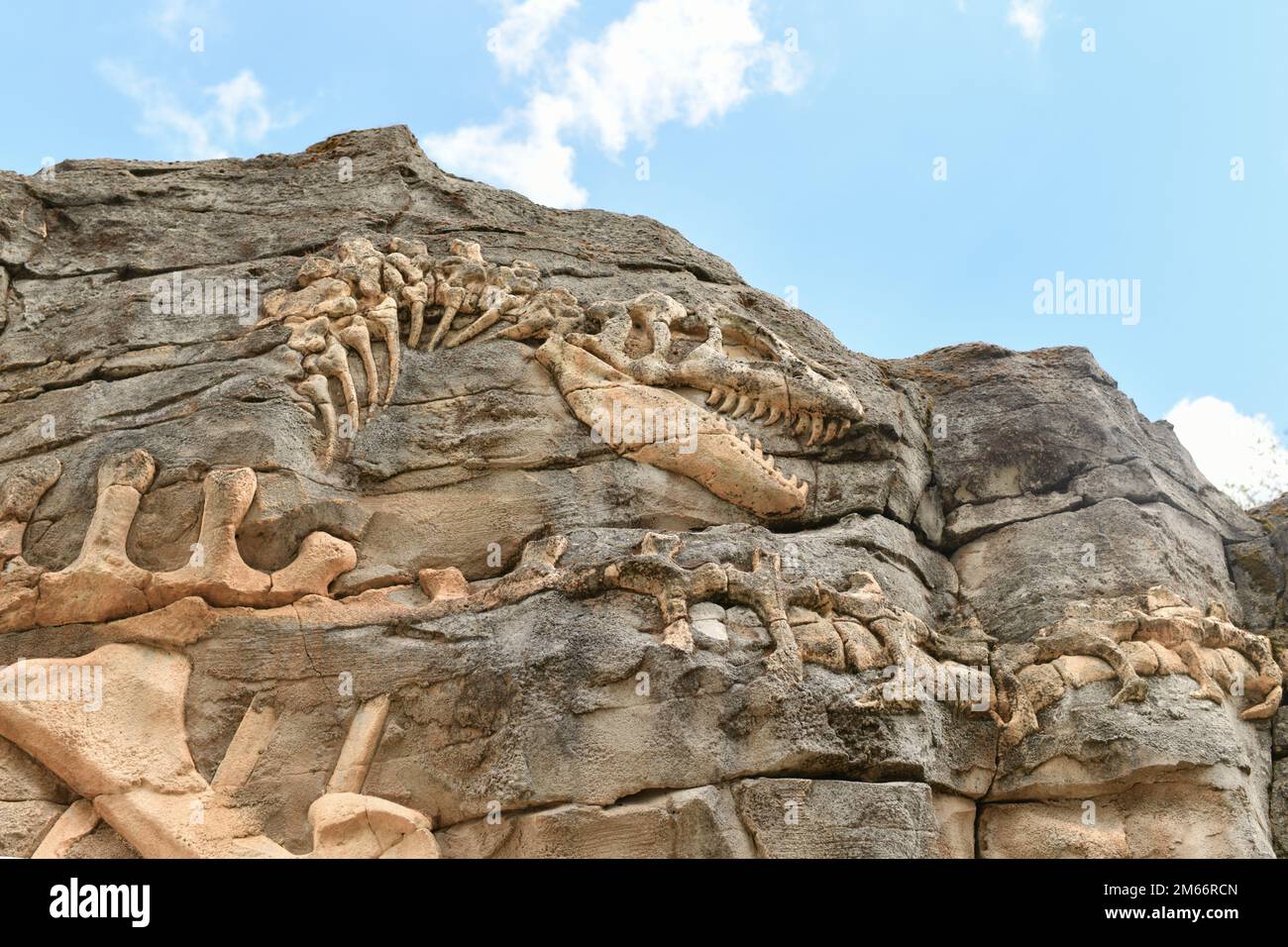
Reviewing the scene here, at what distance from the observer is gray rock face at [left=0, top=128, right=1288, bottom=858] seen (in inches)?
296

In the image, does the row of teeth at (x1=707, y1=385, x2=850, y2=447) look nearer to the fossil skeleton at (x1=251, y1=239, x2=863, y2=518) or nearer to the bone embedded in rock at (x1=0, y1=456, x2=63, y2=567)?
the fossil skeleton at (x1=251, y1=239, x2=863, y2=518)

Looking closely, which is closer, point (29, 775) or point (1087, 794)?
point (29, 775)

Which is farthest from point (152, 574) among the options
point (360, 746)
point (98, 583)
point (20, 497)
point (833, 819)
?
point (833, 819)

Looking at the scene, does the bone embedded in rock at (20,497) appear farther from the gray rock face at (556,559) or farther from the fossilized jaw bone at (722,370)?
the fossilized jaw bone at (722,370)

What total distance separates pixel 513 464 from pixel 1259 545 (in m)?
5.57

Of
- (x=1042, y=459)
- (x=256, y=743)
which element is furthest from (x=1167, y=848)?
(x=256, y=743)

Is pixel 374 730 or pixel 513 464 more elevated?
pixel 513 464

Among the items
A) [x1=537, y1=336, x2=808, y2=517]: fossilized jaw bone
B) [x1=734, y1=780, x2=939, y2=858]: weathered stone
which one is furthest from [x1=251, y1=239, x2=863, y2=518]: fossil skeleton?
[x1=734, y1=780, x2=939, y2=858]: weathered stone

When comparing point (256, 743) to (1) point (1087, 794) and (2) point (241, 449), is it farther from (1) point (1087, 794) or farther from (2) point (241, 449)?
Answer: (1) point (1087, 794)

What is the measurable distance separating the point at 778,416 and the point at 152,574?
4.35 metres

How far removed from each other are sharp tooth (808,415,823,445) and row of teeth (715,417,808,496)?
0.38 metres

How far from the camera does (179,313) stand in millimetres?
10039

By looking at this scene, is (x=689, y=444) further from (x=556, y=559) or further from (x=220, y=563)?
(x=220, y=563)
